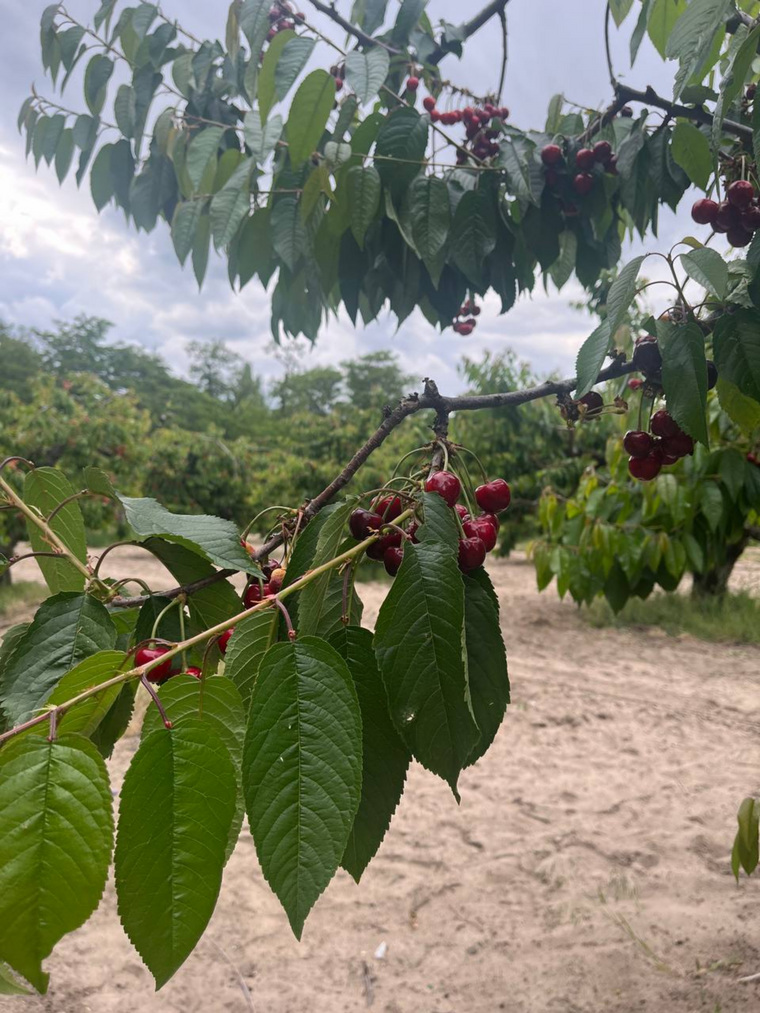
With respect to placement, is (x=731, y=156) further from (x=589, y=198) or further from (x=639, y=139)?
(x=589, y=198)

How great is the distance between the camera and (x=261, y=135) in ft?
4.01

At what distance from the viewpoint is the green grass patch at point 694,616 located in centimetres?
480

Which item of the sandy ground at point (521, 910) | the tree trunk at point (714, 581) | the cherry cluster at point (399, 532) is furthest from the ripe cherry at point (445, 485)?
the tree trunk at point (714, 581)

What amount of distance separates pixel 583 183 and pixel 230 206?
580mm

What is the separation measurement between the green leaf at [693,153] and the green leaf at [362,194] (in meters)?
0.40

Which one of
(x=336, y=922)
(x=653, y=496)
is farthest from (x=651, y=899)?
(x=653, y=496)

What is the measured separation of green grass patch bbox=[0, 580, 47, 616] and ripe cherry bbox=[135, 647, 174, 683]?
18.0 feet

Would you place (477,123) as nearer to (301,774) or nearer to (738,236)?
(738,236)

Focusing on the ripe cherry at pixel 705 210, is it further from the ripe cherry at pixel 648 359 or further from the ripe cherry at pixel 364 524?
the ripe cherry at pixel 364 524

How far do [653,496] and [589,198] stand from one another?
3044 mm

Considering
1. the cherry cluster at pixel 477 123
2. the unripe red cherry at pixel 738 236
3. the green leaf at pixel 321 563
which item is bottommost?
the green leaf at pixel 321 563

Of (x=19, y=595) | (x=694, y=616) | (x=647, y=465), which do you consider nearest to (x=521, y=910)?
(x=647, y=465)

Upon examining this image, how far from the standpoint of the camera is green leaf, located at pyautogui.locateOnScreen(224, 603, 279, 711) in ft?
1.52

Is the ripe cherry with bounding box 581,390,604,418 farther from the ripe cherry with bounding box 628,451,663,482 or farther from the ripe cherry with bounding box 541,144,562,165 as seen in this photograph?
the ripe cherry with bounding box 541,144,562,165
